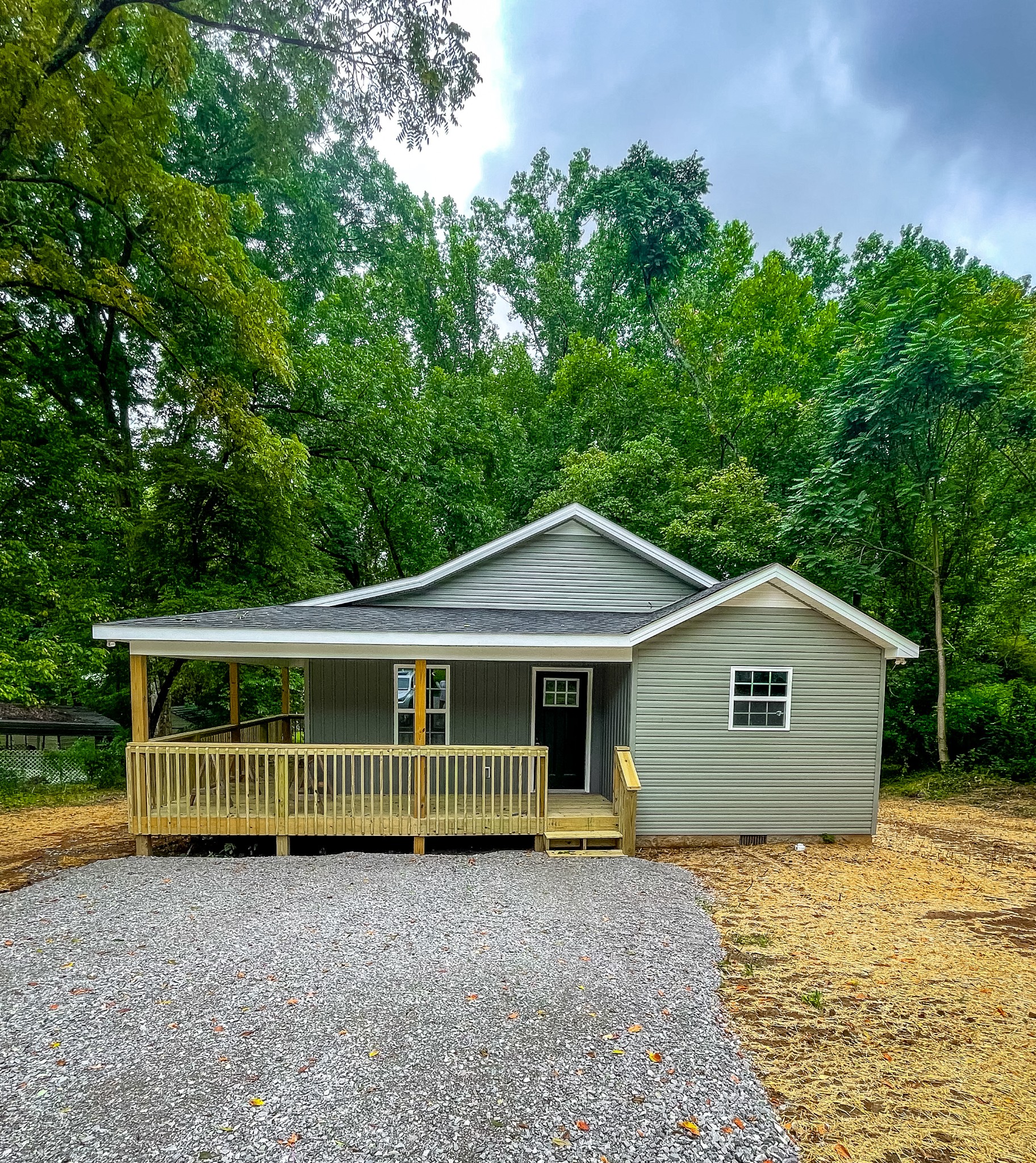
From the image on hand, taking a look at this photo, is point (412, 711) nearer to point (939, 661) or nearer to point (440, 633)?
point (440, 633)

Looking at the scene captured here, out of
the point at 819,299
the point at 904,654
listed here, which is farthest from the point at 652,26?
the point at 904,654

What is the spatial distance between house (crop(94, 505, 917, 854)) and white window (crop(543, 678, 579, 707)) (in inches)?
12.9

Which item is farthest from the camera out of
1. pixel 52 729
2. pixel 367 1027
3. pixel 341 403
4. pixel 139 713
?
pixel 52 729

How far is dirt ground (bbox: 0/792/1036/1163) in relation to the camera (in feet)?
9.48

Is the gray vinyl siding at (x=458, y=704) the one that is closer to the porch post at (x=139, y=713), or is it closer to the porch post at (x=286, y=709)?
the porch post at (x=139, y=713)

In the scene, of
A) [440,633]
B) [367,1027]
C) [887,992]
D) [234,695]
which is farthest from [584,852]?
[234,695]

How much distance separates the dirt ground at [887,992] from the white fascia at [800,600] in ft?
8.89

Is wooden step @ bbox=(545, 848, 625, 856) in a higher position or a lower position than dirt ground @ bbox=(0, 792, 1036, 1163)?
lower

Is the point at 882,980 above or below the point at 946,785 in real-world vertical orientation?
above

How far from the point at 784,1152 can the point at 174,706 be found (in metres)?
17.9

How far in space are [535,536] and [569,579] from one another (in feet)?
3.04

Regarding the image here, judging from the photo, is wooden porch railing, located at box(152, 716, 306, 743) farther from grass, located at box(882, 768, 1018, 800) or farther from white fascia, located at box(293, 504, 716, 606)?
grass, located at box(882, 768, 1018, 800)

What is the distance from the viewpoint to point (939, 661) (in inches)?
484

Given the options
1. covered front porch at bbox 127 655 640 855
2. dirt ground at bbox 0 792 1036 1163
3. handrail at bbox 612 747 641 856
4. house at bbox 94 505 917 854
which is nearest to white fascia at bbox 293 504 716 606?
house at bbox 94 505 917 854
